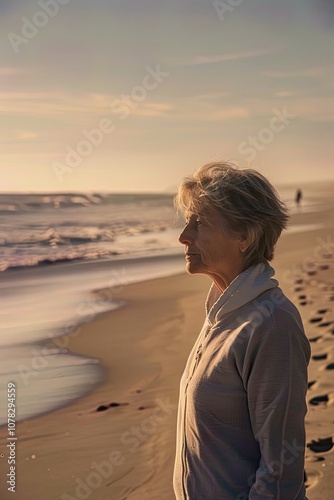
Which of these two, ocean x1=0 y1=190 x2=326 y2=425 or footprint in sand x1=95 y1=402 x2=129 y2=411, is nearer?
footprint in sand x1=95 y1=402 x2=129 y2=411

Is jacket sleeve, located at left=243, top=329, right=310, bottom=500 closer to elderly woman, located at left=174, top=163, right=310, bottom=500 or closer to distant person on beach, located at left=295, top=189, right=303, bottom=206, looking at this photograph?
elderly woman, located at left=174, top=163, right=310, bottom=500

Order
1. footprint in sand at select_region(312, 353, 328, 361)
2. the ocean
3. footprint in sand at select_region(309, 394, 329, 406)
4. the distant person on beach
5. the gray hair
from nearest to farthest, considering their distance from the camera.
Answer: the gray hair < footprint in sand at select_region(309, 394, 329, 406) < the ocean < footprint in sand at select_region(312, 353, 328, 361) < the distant person on beach

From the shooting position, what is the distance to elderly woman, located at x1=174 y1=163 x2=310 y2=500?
1980mm

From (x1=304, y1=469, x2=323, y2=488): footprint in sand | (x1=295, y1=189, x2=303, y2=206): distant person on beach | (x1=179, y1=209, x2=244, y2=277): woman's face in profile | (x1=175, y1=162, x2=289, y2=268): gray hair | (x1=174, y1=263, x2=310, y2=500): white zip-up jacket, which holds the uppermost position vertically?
(x1=175, y1=162, x2=289, y2=268): gray hair

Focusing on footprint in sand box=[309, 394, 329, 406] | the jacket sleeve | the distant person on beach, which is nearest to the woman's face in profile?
the jacket sleeve

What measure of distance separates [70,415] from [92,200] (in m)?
16.4

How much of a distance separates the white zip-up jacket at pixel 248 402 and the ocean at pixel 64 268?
1.70m

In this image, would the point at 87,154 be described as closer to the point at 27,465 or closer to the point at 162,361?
the point at 162,361

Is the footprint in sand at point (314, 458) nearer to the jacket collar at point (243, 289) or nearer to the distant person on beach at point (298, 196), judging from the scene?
the jacket collar at point (243, 289)

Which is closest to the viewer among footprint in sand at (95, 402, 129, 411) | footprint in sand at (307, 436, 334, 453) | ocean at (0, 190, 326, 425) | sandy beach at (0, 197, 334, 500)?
sandy beach at (0, 197, 334, 500)

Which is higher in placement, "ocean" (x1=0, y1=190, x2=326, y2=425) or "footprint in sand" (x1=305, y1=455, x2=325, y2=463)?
"footprint in sand" (x1=305, y1=455, x2=325, y2=463)

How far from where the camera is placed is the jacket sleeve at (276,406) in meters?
1.97

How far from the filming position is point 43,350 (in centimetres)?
659

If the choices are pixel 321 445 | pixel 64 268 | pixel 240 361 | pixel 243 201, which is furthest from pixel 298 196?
pixel 240 361
